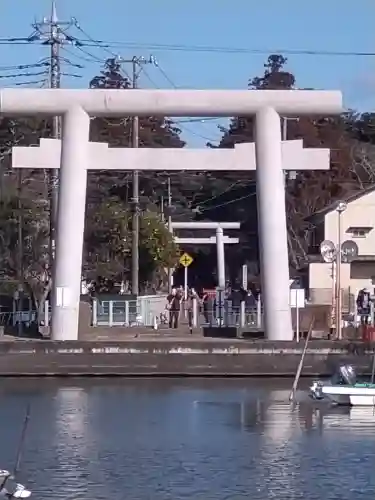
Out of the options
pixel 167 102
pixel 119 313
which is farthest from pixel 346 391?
pixel 119 313

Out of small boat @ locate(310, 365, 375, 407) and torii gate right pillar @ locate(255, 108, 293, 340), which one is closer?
small boat @ locate(310, 365, 375, 407)

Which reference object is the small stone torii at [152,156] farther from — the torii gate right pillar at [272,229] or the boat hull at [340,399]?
the boat hull at [340,399]

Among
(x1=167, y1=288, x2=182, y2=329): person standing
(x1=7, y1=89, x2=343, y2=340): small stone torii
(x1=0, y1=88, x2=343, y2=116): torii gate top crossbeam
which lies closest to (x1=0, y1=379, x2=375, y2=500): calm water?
(x1=7, y1=89, x2=343, y2=340): small stone torii

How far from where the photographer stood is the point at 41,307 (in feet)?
149

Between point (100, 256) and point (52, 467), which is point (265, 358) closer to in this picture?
point (52, 467)

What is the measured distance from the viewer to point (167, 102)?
36500 millimetres

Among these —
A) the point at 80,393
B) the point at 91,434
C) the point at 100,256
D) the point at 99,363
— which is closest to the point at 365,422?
the point at 91,434

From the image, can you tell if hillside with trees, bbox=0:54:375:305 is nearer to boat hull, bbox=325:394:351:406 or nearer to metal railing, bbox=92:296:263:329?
metal railing, bbox=92:296:263:329

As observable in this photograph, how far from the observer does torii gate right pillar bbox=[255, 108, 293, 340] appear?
120 feet

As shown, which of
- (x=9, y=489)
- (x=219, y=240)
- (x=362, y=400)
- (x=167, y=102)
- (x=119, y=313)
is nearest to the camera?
(x=9, y=489)

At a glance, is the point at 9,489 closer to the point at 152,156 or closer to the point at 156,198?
the point at 152,156

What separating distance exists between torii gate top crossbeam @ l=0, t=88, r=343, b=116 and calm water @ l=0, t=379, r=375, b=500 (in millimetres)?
8108

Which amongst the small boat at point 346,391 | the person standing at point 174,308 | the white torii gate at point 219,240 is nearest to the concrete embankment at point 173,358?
the small boat at point 346,391

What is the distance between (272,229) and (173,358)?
4818 mm
